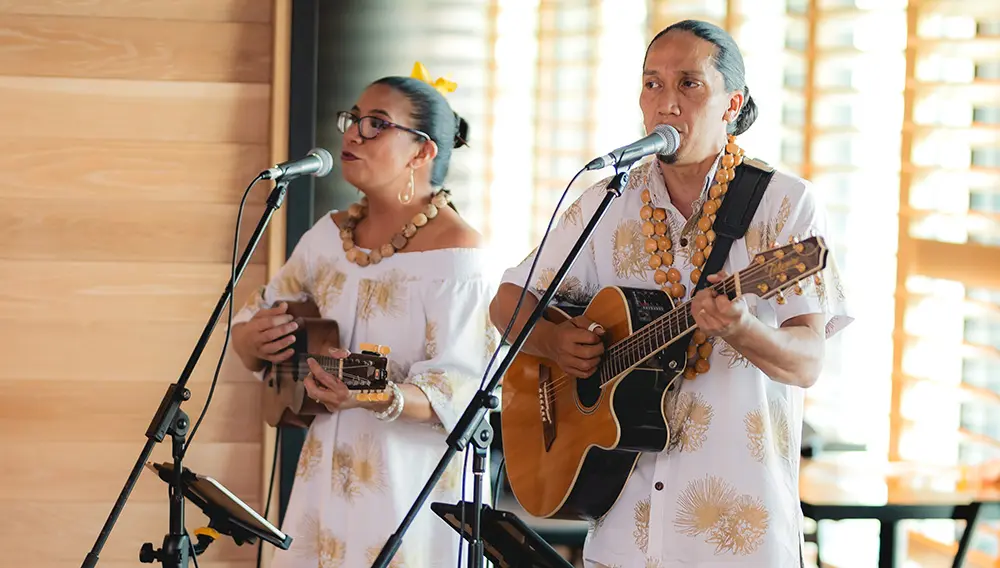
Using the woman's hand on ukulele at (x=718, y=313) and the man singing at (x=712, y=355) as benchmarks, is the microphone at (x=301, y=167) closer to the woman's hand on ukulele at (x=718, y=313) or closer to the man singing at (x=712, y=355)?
the man singing at (x=712, y=355)

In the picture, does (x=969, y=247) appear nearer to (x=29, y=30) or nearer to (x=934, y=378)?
(x=934, y=378)

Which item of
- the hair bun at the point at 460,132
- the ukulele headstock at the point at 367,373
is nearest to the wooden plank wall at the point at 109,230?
the hair bun at the point at 460,132

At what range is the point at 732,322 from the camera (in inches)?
67.9

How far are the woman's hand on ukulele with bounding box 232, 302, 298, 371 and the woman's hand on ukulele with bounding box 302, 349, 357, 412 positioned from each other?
0.19 m

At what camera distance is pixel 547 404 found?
7.52ft

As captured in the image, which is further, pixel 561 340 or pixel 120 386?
pixel 120 386

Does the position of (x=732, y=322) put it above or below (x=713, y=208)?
below

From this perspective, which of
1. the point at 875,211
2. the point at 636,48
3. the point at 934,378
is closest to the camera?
the point at 934,378

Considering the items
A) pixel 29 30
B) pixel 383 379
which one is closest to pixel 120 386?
pixel 29 30

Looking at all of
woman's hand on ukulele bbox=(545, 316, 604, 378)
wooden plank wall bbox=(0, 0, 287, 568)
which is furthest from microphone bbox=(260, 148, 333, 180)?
wooden plank wall bbox=(0, 0, 287, 568)

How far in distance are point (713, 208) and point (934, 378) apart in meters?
1.62

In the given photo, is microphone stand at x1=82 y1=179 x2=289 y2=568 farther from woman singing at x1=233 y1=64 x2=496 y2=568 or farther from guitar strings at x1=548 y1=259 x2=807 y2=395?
guitar strings at x1=548 y1=259 x2=807 y2=395

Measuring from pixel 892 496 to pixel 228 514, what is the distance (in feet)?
5.47

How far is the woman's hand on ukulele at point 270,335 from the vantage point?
2604 mm
